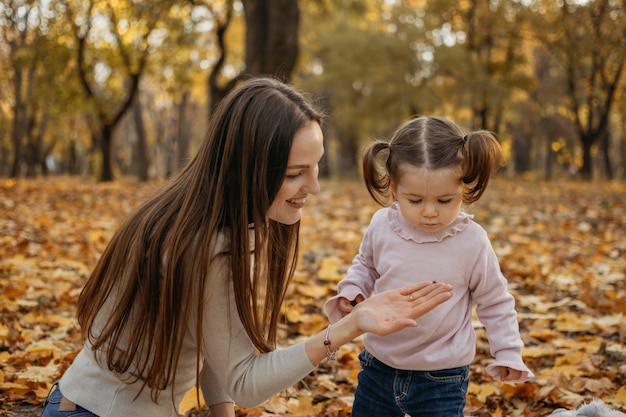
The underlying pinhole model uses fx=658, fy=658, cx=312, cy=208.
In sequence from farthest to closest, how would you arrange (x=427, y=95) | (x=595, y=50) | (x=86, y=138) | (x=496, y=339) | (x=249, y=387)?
(x=86, y=138) → (x=427, y=95) → (x=595, y=50) → (x=496, y=339) → (x=249, y=387)

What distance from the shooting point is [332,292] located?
4.83 m

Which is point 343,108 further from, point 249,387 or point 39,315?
point 249,387

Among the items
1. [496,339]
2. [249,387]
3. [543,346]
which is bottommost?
[543,346]

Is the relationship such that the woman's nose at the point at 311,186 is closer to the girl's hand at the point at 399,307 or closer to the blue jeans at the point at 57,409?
the girl's hand at the point at 399,307

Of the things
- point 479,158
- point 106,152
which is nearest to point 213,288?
point 479,158

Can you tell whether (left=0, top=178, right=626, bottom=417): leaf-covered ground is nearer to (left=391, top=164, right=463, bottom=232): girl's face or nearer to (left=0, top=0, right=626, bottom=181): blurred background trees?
(left=391, top=164, right=463, bottom=232): girl's face

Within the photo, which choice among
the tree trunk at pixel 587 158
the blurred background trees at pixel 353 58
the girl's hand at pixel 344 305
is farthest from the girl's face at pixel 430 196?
the tree trunk at pixel 587 158

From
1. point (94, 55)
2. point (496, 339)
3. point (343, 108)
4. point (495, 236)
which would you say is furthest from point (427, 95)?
point (496, 339)

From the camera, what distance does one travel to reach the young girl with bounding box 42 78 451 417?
1.96m

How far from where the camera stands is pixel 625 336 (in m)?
3.73

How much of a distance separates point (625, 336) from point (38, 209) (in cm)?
762

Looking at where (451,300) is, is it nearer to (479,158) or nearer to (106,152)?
(479,158)

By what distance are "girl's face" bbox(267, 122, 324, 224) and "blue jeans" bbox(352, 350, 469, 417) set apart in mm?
628

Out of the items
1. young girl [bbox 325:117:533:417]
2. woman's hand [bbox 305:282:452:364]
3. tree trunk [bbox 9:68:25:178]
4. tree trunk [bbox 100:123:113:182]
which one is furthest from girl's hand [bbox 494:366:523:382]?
tree trunk [bbox 9:68:25:178]
